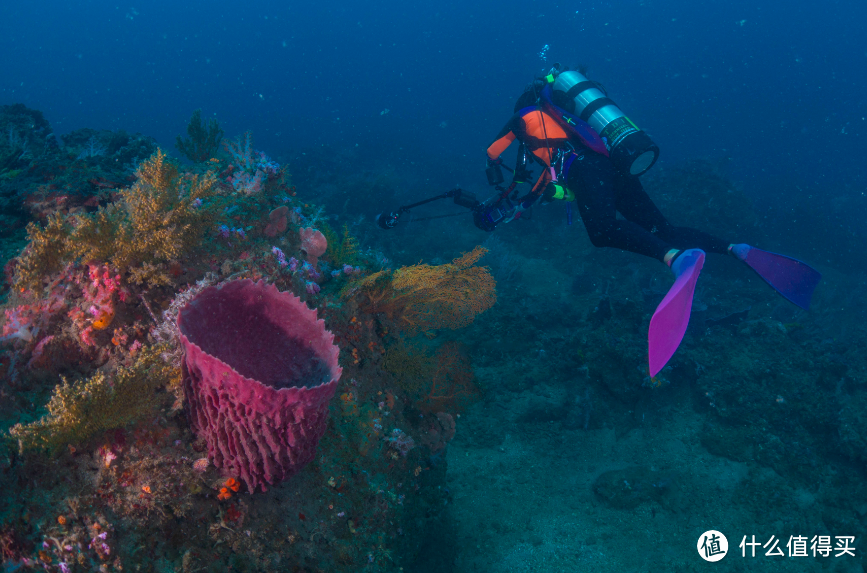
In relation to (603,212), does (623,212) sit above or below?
below

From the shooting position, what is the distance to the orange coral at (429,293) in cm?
418

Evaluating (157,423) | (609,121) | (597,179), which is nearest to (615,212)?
(597,179)

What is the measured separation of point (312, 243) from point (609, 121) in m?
4.71

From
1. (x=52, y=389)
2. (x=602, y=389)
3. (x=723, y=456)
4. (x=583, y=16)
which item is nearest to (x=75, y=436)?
(x=52, y=389)

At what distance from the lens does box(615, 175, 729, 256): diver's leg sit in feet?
17.9

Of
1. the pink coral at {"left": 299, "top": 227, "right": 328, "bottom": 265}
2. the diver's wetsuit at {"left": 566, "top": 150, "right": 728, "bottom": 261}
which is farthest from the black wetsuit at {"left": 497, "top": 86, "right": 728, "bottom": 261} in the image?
the pink coral at {"left": 299, "top": 227, "right": 328, "bottom": 265}

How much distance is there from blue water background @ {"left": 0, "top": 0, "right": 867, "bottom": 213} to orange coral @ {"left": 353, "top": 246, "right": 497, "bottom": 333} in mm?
19997

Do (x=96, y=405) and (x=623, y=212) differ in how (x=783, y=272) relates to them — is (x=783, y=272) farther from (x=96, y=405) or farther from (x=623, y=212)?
(x=96, y=405)

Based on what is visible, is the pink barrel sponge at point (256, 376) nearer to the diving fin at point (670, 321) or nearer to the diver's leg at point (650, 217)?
the diving fin at point (670, 321)

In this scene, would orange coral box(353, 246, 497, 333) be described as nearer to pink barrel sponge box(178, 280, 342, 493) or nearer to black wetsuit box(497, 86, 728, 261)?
pink barrel sponge box(178, 280, 342, 493)

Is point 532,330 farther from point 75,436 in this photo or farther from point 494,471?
point 75,436

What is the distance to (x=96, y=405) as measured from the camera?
1854mm

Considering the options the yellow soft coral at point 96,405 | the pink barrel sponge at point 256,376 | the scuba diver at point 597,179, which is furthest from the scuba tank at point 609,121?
the yellow soft coral at point 96,405

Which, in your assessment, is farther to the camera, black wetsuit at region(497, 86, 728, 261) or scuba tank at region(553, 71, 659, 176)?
scuba tank at region(553, 71, 659, 176)
